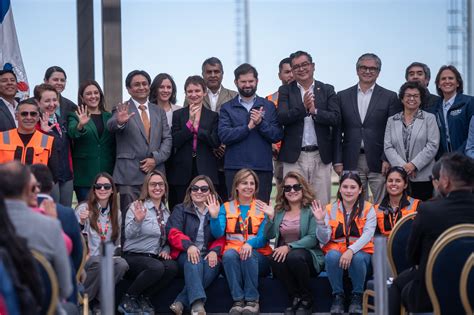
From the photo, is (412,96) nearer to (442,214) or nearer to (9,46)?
(442,214)

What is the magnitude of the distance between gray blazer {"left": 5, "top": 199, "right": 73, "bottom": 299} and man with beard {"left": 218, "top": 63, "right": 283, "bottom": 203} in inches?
149

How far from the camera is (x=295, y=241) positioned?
26.1 ft

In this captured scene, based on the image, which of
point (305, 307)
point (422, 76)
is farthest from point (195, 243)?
point (422, 76)

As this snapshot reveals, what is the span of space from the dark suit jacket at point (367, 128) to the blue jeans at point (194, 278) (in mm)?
1737

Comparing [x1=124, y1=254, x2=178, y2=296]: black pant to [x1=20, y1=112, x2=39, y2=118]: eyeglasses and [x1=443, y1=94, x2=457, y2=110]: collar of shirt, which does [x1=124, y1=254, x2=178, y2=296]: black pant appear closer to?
[x1=20, y1=112, x2=39, y2=118]: eyeglasses

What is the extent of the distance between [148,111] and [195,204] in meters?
1.21

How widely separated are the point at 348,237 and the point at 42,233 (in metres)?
3.49

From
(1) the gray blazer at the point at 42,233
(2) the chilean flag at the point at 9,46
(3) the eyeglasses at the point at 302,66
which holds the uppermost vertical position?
(2) the chilean flag at the point at 9,46

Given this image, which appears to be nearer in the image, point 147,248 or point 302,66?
point 147,248

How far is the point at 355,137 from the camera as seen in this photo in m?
8.84

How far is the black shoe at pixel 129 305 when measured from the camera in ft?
25.4

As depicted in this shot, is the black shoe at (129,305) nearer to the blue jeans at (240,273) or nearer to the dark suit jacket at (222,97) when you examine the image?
the blue jeans at (240,273)

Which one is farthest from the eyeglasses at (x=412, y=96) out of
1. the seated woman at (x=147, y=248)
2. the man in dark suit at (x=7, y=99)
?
the man in dark suit at (x=7, y=99)

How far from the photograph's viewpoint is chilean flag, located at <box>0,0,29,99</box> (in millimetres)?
9539
